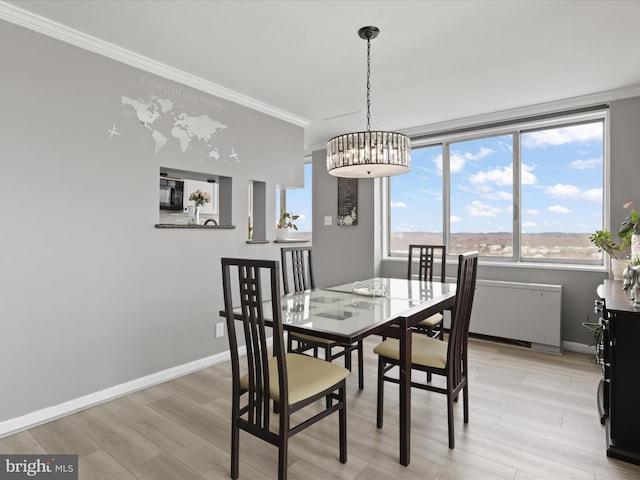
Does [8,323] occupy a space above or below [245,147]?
below

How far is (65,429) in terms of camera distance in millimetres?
2215

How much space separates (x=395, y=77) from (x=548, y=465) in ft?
9.33

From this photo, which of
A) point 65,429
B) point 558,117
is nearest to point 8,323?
point 65,429

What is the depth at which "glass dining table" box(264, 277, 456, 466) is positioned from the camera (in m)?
1.78

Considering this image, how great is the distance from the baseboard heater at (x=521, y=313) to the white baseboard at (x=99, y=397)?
110 inches

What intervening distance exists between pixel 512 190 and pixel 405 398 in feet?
10.3

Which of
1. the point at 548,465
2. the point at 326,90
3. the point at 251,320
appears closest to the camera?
the point at 251,320

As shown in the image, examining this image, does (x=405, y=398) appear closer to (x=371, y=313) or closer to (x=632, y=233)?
(x=371, y=313)

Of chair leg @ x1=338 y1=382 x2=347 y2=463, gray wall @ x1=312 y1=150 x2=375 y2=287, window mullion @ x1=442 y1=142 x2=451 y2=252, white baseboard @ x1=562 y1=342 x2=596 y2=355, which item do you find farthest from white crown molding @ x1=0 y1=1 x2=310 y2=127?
white baseboard @ x1=562 y1=342 x2=596 y2=355

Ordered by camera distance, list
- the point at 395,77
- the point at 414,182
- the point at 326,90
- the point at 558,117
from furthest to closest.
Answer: the point at 414,182 → the point at 558,117 → the point at 326,90 → the point at 395,77

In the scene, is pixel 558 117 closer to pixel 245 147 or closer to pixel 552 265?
pixel 552 265

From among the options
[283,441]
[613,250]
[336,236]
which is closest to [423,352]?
[283,441]

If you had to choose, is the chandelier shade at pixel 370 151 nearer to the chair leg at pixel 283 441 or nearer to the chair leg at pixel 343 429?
the chair leg at pixel 343 429

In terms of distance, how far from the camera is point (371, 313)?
203cm
